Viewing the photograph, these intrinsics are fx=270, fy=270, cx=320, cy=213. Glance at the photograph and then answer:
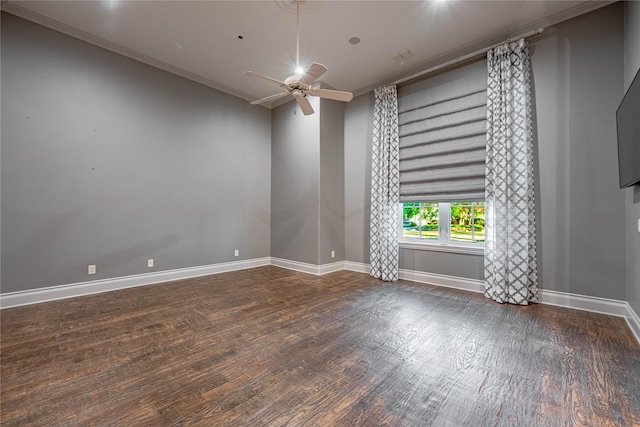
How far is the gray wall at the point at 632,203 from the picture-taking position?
2.53 m

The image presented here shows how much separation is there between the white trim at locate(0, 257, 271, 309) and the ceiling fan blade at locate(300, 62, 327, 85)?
3.68 metres

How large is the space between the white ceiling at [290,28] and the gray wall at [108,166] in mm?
413

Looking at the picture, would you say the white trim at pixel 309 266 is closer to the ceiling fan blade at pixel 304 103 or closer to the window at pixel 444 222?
the window at pixel 444 222

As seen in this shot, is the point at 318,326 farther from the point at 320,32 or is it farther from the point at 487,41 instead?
the point at 487,41

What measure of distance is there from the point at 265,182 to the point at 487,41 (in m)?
4.48

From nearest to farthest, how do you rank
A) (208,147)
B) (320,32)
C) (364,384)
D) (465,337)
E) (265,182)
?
(364,384) → (465,337) → (320,32) → (208,147) → (265,182)

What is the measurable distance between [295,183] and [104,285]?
345 cm

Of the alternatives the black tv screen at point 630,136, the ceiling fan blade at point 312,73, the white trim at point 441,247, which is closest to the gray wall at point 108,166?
the ceiling fan blade at point 312,73

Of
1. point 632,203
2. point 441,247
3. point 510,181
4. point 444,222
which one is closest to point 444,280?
point 441,247

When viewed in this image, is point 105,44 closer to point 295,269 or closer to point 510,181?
point 295,269

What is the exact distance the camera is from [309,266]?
512 cm

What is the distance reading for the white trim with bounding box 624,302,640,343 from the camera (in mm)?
2463

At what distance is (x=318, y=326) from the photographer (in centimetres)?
274

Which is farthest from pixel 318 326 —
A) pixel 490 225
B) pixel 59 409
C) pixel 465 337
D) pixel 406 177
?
pixel 406 177
